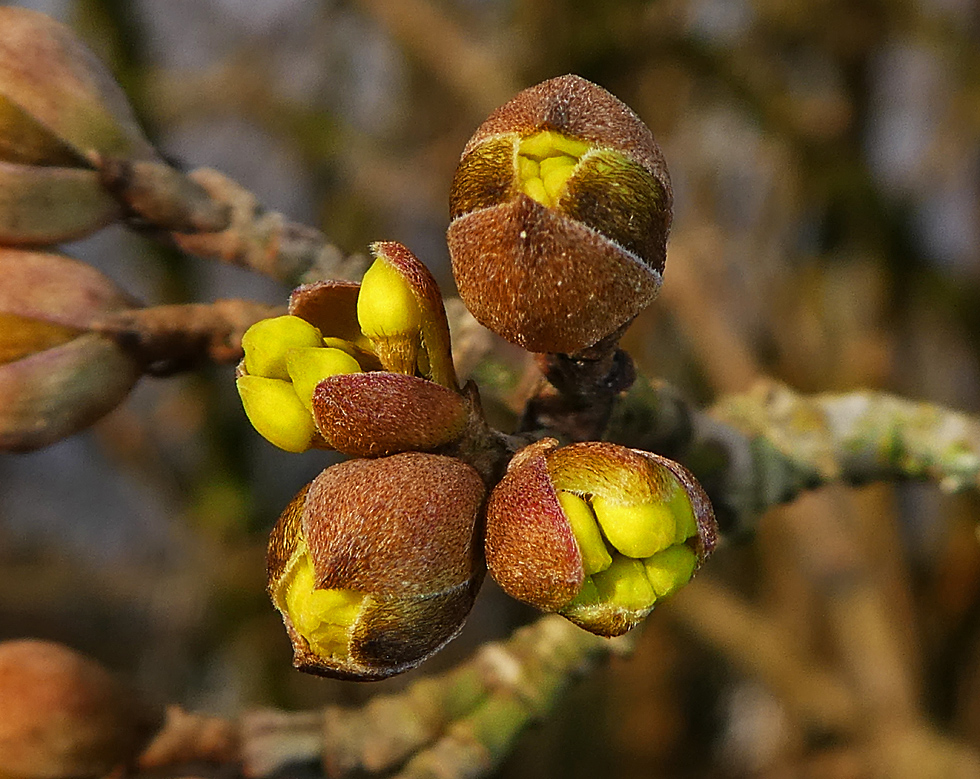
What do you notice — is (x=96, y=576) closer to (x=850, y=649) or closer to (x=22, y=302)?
(x=850, y=649)

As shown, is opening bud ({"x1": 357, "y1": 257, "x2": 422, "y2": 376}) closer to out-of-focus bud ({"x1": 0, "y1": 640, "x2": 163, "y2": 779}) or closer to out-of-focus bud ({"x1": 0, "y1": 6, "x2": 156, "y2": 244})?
out-of-focus bud ({"x1": 0, "y1": 6, "x2": 156, "y2": 244})

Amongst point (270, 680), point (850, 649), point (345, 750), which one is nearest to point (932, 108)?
point (850, 649)

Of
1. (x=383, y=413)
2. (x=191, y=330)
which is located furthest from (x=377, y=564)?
(x=191, y=330)

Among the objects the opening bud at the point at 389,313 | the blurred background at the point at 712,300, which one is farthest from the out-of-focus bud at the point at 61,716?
the blurred background at the point at 712,300

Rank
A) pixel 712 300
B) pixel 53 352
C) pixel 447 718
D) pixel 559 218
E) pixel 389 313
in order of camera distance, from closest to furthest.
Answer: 1. pixel 559 218
2. pixel 389 313
3. pixel 53 352
4. pixel 447 718
5. pixel 712 300

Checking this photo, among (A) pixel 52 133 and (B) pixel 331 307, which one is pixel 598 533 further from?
(A) pixel 52 133

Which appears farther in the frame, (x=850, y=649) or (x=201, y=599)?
(x=201, y=599)
